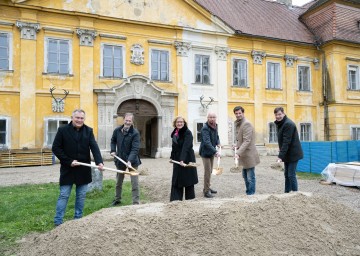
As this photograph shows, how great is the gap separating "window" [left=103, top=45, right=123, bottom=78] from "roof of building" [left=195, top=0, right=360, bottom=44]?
6.11 metres

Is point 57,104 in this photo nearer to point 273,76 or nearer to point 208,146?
point 208,146

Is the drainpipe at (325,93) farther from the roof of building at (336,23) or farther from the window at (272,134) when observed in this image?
the window at (272,134)

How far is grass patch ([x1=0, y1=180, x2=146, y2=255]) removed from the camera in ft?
14.9

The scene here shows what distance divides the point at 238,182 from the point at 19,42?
10954 millimetres

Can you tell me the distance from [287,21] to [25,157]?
1746 cm

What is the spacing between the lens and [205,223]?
3.48 meters

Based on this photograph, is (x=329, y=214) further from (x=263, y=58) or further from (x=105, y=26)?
(x=263, y=58)

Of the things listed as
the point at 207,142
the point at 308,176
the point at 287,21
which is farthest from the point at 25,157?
the point at 287,21

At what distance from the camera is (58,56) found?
14648mm

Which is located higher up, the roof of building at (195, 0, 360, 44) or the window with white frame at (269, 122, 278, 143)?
the roof of building at (195, 0, 360, 44)

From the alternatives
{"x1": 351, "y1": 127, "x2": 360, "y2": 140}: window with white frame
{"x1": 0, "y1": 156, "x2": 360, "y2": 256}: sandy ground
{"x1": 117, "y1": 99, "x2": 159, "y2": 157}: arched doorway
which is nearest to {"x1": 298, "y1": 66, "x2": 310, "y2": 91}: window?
{"x1": 351, "y1": 127, "x2": 360, "y2": 140}: window with white frame

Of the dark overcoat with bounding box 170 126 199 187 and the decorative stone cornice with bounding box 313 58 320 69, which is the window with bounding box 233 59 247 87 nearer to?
the decorative stone cornice with bounding box 313 58 320 69

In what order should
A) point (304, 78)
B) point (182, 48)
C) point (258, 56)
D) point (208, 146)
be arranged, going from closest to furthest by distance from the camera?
point (208, 146) < point (182, 48) < point (258, 56) < point (304, 78)

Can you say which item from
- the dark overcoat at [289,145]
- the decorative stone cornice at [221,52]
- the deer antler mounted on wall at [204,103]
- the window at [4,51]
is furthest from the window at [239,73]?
the dark overcoat at [289,145]
